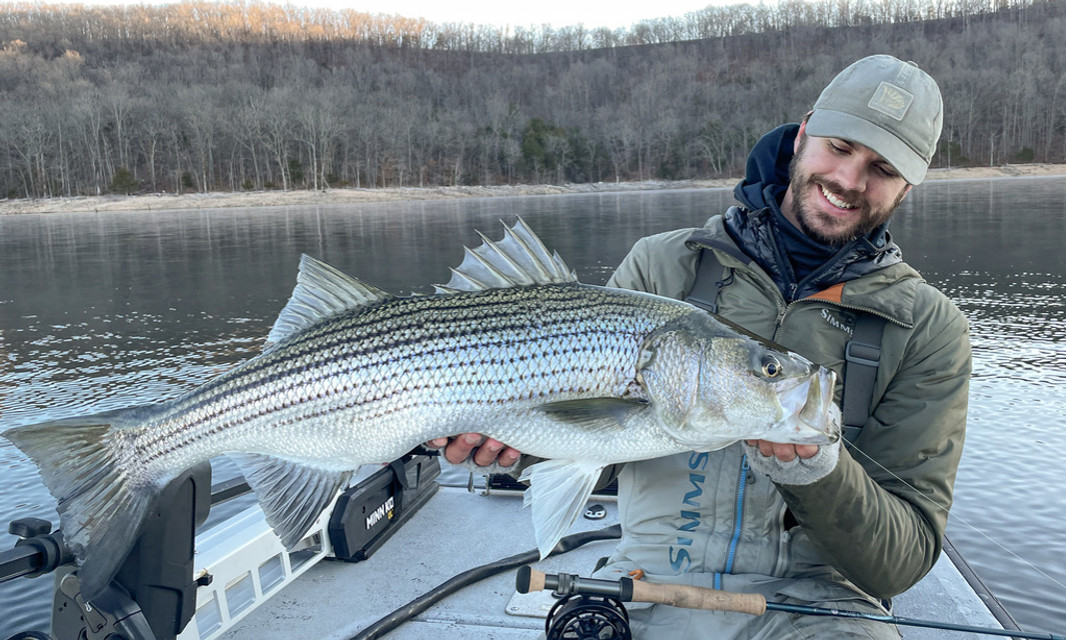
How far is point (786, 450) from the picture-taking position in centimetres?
277

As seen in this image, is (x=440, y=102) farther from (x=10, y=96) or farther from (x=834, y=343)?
(x=834, y=343)

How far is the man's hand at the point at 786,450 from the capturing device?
108 inches

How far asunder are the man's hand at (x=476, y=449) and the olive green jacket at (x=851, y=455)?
0.64m

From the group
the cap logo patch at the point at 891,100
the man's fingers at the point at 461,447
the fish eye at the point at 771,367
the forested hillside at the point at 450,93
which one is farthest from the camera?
the forested hillside at the point at 450,93

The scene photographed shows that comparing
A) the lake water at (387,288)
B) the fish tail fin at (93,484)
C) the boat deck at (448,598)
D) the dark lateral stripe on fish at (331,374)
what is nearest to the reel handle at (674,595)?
the dark lateral stripe on fish at (331,374)

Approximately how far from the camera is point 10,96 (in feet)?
363

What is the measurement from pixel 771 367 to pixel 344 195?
278ft

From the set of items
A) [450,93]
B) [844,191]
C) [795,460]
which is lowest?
[795,460]

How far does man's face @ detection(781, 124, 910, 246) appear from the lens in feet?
11.8

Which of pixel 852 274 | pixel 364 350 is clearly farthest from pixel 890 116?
pixel 364 350

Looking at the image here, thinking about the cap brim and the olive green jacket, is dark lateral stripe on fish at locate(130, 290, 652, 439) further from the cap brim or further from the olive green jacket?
the cap brim

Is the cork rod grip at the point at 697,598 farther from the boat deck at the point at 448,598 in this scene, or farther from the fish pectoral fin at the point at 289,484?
the boat deck at the point at 448,598

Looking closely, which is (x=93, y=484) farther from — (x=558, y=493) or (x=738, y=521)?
(x=738, y=521)

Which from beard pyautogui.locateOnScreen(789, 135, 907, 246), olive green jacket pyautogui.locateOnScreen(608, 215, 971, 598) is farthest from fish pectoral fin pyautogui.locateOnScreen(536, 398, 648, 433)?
beard pyautogui.locateOnScreen(789, 135, 907, 246)
